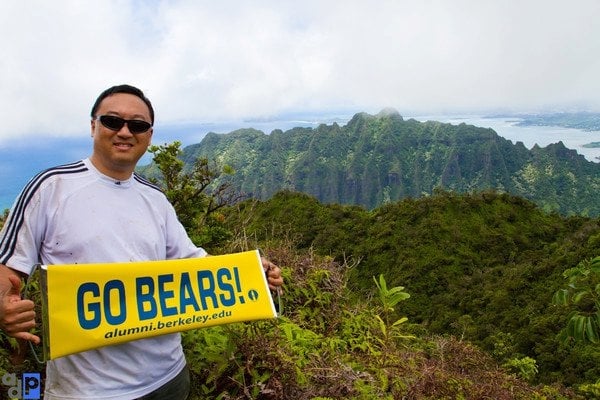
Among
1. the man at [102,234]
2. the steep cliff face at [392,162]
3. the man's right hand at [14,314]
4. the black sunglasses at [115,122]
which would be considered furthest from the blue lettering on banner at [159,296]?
the steep cliff face at [392,162]

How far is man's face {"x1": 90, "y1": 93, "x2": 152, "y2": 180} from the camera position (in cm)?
180

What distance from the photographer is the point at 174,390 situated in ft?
6.05

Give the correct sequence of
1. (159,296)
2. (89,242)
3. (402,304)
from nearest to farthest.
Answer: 1. (89,242)
2. (159,296)
3. (402,304)

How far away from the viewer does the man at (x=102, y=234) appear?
1.57 meters

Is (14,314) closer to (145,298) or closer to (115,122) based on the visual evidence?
(145,298)

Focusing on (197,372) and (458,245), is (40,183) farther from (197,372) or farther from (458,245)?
(458,245)

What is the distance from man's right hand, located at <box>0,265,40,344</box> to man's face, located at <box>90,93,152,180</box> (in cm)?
54

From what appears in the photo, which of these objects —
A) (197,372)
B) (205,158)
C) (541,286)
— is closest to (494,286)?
(541,286)

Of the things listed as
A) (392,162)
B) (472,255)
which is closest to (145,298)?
(472,255)

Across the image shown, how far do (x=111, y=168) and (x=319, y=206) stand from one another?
42.5m

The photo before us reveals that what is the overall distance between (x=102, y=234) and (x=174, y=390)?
0.69 m

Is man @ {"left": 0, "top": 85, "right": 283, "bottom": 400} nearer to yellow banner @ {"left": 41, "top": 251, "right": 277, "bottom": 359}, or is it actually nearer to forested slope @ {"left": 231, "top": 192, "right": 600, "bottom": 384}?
yellow banner @ {"left": 41, "top": 251, "right": 277, "bottom": 359}

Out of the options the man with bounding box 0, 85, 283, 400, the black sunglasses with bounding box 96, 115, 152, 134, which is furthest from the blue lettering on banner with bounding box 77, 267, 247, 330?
the black sunglasses with bounding box 96, 115, 152, 134

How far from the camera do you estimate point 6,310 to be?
1.45 meters
